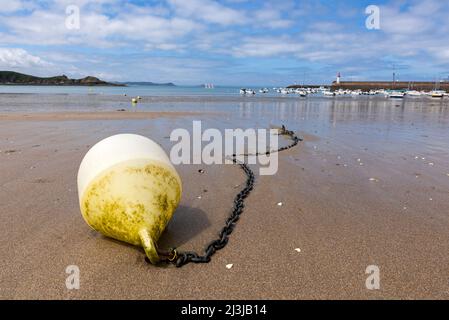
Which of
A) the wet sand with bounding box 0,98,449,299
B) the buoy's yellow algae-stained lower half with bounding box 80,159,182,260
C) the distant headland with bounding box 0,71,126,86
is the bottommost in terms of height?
the wet sand with bounding box 0,98,449,299

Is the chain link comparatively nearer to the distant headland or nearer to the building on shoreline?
the building on shoreline

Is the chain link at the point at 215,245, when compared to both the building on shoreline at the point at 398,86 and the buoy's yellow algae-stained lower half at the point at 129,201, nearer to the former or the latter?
the buoy's yellow algae-stained lower half at the point at 129,201

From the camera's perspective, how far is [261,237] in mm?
4242

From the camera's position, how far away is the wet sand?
3.21m

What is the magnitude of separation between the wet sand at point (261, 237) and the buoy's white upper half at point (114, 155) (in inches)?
31.2

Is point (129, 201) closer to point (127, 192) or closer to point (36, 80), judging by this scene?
point (127, 192)

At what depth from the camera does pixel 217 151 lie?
31.5 ft

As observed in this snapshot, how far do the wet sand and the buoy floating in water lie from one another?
0.28m

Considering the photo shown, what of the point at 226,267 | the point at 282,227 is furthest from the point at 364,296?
the point at 282,227

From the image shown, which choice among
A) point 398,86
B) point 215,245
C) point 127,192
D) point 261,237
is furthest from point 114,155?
point 398,86

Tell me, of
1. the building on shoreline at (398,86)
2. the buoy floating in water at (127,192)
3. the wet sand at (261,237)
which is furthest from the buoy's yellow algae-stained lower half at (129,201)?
the building on shoreline at (398,86)

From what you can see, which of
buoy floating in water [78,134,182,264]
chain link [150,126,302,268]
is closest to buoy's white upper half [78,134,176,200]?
buoy floating in water [78,134,182,264]
